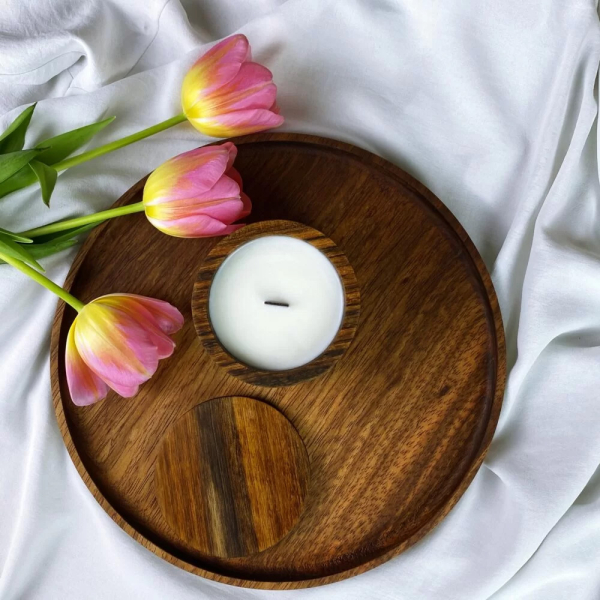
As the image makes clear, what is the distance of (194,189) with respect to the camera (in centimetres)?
57

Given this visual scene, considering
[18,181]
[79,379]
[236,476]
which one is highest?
[18,181]

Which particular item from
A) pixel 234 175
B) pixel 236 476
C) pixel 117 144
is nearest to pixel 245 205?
pixel 234 175

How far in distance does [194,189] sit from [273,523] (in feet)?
0.96

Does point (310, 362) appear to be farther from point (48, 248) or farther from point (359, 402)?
point (48, 248)

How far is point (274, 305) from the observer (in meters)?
0.59

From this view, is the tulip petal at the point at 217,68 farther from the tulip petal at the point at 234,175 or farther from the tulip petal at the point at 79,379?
the tulip petal at the point at 79,379

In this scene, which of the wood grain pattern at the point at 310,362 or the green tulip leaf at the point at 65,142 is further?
the green tulip leaf at the point at 65,142

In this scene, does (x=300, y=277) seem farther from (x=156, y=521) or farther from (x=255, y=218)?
(x=156, y=521)

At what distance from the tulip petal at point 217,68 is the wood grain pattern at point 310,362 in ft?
0.46

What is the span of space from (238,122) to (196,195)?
9 centimetres

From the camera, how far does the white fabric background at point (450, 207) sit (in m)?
0.68

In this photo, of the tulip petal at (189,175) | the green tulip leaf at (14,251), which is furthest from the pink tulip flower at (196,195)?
the green tulip leaf at (14,251)

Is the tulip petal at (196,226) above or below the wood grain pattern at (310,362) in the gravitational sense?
above

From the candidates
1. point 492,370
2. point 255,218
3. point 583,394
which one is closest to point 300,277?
point 255,218
